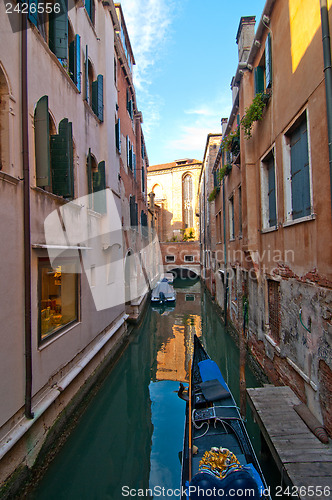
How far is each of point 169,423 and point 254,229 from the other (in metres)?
4.44

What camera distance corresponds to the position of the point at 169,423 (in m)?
5.79

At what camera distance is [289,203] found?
16.8ft

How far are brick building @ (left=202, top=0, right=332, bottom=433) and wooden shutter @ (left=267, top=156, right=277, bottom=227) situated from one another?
21 mm

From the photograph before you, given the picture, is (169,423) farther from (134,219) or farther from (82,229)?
(134,219)

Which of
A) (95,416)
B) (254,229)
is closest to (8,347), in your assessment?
(95,416)

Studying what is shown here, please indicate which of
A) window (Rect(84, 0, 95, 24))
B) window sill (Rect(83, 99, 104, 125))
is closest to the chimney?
window (Rect(84, 0, 95, 24))

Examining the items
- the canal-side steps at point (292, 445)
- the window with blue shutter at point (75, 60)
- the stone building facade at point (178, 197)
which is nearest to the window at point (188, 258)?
the stone building facade at point (178, 197)

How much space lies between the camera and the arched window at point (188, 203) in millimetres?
40656

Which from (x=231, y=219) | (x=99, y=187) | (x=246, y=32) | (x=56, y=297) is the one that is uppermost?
(x=246, y=32)

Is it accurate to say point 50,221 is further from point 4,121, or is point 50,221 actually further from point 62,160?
point 4,121

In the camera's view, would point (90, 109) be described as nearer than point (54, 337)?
No

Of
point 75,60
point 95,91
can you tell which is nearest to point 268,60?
point 75,60

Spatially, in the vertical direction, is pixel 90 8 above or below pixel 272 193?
above

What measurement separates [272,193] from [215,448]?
471 cm
